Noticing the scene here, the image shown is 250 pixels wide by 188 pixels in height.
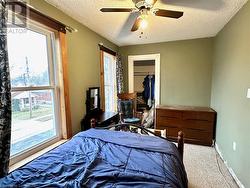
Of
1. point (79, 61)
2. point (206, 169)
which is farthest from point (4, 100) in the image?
point (206, 169)

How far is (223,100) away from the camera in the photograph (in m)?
2.71

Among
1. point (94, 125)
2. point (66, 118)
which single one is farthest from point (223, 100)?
point (66, 118)

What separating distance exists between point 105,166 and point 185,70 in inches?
131

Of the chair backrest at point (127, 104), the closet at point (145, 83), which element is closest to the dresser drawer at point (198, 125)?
the chair backrest at point (127, 104)

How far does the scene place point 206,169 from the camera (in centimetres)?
233

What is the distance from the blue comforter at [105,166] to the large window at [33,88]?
664 millimetres

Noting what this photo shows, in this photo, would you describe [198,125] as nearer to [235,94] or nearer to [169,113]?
[169,113]

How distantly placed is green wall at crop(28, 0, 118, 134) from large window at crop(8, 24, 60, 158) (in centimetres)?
29

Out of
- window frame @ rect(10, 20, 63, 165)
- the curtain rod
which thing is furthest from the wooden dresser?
the curtain rod

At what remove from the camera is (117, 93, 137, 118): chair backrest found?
3680mm

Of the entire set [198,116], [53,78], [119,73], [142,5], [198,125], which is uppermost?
[142,5]

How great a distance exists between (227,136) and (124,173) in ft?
7.14

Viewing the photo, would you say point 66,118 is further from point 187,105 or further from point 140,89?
point 140,89

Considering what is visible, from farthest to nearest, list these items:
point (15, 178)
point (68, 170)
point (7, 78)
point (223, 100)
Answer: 1. point (223, 100)
2. point (7, 78)
3. point (68, 170)
4. point (15, 178)
